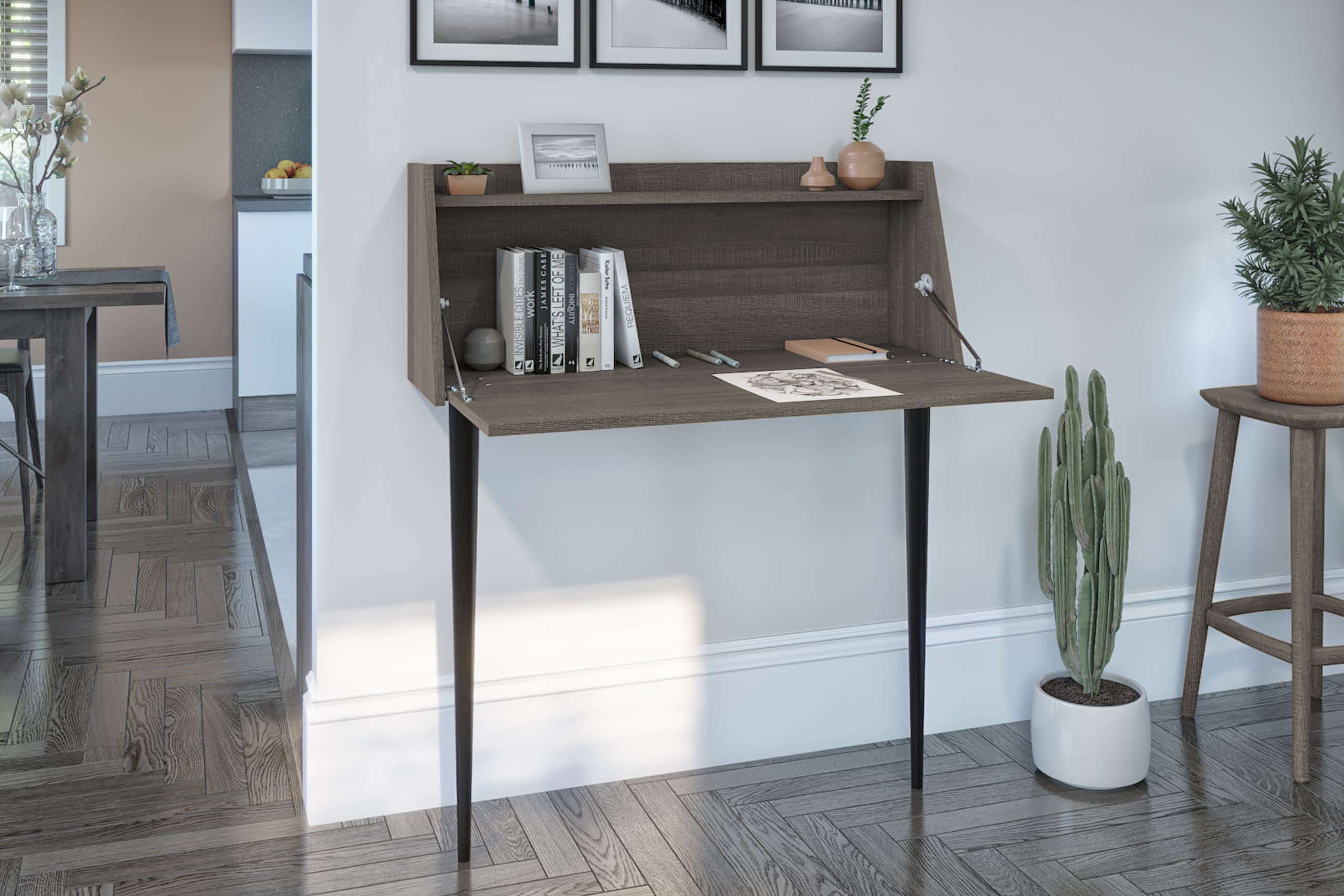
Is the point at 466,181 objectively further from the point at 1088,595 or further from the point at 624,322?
the point at 1088,595

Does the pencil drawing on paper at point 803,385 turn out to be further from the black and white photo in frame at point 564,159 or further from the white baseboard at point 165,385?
the white baseboard at point 165,385

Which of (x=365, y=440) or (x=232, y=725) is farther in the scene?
(x=232, y=725)

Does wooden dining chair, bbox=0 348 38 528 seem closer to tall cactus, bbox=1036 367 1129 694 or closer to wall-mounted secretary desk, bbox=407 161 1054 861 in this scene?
wall-mounted secretary desk, bbox=407 161 1054 861

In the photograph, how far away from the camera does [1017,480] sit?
9.12ft

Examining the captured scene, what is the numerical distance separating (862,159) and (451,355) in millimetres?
850

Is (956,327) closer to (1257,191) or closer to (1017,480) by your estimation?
(1017,480)

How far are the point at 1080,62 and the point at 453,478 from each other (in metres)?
1.60

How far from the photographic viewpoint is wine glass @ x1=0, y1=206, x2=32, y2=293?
376cm

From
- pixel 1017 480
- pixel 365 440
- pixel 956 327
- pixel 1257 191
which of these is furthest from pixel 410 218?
pixel 1257 191

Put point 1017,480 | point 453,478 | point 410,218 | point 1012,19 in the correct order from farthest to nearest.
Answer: point 1017,480
point 1012,19
point 410,218
point 453,478

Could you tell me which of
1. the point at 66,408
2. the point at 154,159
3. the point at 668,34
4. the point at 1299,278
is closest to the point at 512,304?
the point at 668,34

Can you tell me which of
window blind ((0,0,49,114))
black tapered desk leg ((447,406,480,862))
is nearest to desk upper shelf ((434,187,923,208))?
black tapered desk leg ((447,406,480,862))

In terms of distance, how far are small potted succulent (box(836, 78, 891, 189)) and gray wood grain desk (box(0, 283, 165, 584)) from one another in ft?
7.38

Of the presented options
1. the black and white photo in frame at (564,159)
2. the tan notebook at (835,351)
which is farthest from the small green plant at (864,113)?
the black and white photo in frame at (564,159)
